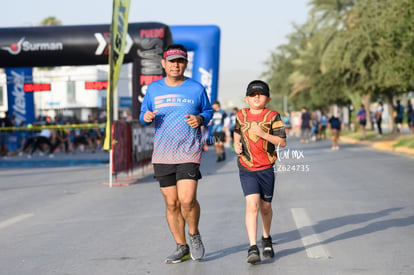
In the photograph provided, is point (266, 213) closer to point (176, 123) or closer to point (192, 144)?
point (192, 144)

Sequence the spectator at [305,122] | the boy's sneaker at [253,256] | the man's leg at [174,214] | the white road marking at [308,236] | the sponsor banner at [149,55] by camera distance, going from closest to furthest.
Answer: the boy's sneaker at [253,256] → the man's leg at [174,214] → the white road marking at [308,236] → the sponsor banner at [149,55] → the spectator at [305,122]

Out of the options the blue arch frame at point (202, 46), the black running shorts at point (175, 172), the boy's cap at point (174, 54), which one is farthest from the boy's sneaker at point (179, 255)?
the blue arch frame at point (202, 46)

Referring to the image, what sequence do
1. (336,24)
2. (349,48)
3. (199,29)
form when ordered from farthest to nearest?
(336,24) < (349,48) < (199,29)

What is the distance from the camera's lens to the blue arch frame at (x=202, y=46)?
26844 millimetres

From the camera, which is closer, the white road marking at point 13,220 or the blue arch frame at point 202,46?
the white road marking at point 13,220

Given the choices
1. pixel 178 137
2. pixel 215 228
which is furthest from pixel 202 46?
pixel 178 137

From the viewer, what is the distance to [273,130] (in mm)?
6246

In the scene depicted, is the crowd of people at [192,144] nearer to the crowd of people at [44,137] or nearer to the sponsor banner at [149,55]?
the sponsor banner at [149,55]

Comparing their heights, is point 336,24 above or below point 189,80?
above

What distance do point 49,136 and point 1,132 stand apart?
185 centimetres

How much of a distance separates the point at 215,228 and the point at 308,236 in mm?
1228

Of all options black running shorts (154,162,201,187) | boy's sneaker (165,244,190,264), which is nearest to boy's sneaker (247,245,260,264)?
boy's sneaker (165,244,190,264)

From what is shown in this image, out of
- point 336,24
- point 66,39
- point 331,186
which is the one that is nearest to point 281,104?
point 336,24

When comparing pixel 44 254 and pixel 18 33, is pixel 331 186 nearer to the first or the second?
pixel 44 254
